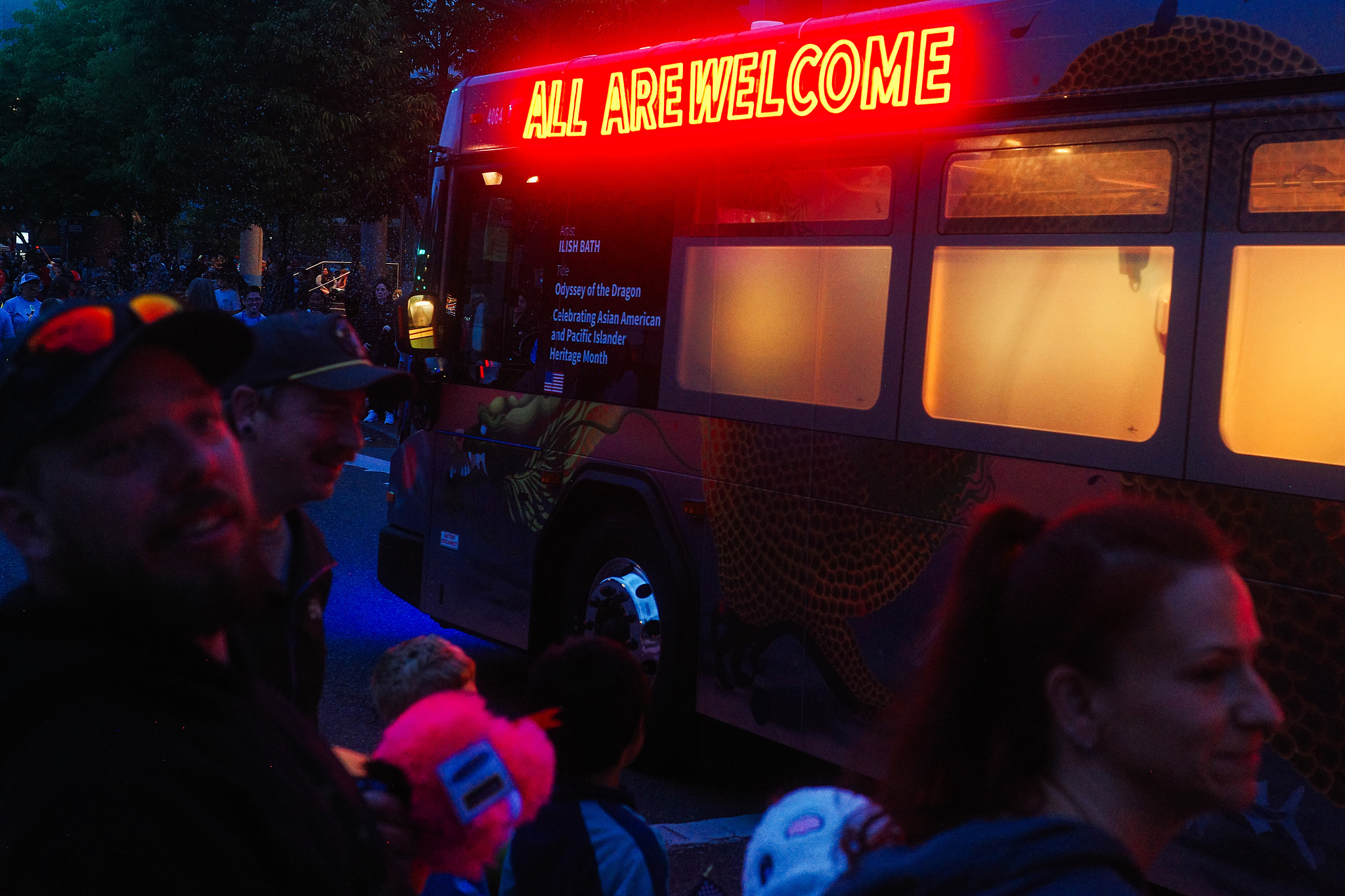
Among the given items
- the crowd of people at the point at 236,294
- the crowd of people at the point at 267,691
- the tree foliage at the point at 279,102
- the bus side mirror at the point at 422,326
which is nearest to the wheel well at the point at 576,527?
the bus side mirror at the point at 422,326

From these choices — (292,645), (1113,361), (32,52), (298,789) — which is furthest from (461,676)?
(32,52)

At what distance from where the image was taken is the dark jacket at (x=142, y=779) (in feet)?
4.40

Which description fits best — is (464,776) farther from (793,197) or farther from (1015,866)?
(793,197)

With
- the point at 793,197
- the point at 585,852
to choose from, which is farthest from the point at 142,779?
the point at 793,197

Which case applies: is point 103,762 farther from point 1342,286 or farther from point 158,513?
point 1342,286

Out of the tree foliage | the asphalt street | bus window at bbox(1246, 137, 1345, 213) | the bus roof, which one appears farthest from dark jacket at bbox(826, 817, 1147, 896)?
the tree foliage

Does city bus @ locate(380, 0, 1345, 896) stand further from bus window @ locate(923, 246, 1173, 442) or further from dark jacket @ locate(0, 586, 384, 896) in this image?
dark jacket @ locate(0, 586, 384, 896)

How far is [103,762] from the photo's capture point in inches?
54.0

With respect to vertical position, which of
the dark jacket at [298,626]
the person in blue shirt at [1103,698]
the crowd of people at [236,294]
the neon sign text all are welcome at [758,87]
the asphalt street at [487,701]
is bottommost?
the asphalt street at [487,701]

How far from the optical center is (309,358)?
3.11 m

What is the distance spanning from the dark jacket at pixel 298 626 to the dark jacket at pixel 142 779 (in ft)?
2.80

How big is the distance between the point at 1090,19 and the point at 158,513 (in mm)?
4138

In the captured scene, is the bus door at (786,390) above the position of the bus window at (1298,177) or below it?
below

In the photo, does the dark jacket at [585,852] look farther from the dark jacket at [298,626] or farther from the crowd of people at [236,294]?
the crowd of people at [236,294]
